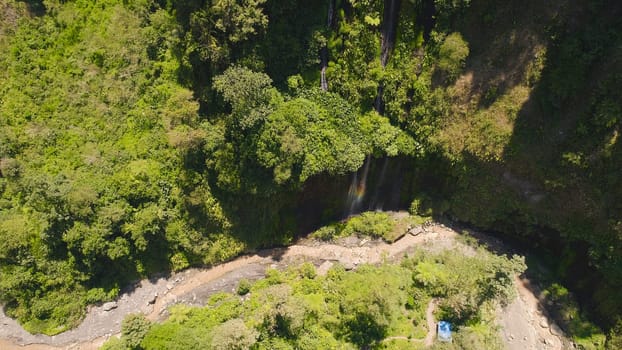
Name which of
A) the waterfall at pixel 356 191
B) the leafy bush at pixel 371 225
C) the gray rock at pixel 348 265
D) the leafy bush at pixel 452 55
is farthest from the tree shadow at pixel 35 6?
the gray rock at pixel 348 265

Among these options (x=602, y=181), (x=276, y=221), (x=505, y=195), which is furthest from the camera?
(x=276, y=221)

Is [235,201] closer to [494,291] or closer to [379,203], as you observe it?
[379,203]

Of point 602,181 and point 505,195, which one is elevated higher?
point 602,181

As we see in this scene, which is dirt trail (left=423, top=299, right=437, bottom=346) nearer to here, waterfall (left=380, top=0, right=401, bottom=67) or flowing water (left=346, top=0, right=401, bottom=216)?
flowing water (left=346, top=0, right=401, bottom=216)

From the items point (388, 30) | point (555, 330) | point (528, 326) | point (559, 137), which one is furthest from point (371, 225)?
point (388, 30)

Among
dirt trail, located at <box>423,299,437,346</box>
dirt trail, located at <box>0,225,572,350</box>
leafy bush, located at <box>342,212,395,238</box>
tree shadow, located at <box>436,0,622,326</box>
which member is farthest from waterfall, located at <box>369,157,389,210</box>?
dirt trail, located at <box>423,299,437,346</box>

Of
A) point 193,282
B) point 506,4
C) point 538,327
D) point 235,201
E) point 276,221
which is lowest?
point 193,282

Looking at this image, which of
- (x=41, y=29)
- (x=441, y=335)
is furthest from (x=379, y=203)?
(x=41, y=29)
